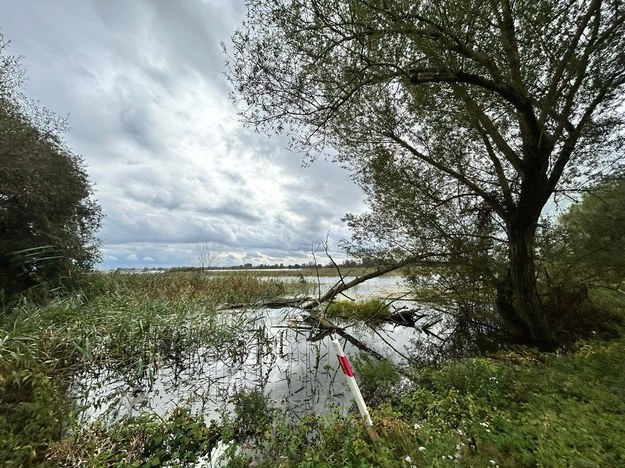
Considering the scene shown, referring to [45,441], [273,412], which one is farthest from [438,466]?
[45,441]

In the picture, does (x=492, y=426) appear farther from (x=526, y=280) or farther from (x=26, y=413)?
(x=26, y=413)

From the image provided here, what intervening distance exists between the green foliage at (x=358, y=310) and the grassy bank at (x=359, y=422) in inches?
235

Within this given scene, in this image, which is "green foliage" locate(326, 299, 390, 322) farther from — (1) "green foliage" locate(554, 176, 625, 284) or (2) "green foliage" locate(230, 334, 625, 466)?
(2) "green foliage" locate(230, 334, 625, 466)

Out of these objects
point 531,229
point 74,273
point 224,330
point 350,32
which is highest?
point 350,32

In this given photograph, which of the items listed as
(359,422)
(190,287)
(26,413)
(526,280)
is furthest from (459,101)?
(190,287)

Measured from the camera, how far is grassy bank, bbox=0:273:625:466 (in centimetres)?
244

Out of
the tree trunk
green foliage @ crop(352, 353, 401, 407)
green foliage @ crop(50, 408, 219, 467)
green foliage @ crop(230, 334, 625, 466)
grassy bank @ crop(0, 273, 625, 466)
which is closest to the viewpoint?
green foliage @ crop(230, 334, 625, 466)

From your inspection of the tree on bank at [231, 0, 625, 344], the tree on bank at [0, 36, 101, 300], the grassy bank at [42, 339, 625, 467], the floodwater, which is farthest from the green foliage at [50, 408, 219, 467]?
the tree on bank at [0, 36, 101, 300]

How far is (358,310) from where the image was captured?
1188 centimetres

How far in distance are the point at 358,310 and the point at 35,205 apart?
11.9 m

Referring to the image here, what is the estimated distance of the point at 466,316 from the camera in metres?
8.51

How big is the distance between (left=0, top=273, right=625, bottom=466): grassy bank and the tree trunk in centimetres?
69

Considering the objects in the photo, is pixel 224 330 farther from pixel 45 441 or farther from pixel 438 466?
pixel 438 466

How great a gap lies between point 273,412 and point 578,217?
9.39 metres
